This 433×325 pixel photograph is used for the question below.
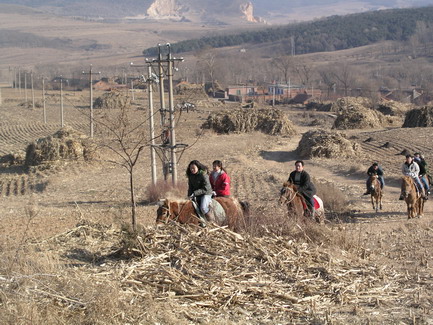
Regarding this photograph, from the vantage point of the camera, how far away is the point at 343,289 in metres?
7.70

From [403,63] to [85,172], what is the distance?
381ft

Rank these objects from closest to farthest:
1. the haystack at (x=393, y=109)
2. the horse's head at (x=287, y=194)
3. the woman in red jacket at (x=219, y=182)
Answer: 1. the woman in red jacket at (x=219, y=182)
2. the horse's head at (x=287, y=194)
3. the haystack at (x=393, y=109)

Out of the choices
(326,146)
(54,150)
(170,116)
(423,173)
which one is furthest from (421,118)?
(170,116)

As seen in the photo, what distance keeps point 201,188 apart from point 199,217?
59cm

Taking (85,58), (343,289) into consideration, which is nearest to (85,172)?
(343,289)

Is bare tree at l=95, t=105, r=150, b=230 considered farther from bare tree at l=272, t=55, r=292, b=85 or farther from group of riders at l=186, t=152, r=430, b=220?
bare tree at l=272, t=55, r=292, b=85

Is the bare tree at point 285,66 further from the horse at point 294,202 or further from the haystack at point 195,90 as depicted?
the horse at point 294,202

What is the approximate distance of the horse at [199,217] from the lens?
33.2 feet

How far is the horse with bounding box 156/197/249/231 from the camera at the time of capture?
10.1 metres

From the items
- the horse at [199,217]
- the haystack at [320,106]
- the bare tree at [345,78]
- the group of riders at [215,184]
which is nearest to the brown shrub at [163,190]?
the group of riders at [215,184]

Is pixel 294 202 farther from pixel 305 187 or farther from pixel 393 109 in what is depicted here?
pixel 393 109

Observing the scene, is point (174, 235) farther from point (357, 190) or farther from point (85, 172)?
point (85, 172)

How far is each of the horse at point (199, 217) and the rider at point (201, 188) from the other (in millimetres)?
118

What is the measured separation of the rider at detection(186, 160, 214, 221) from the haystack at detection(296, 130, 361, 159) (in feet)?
58.3
